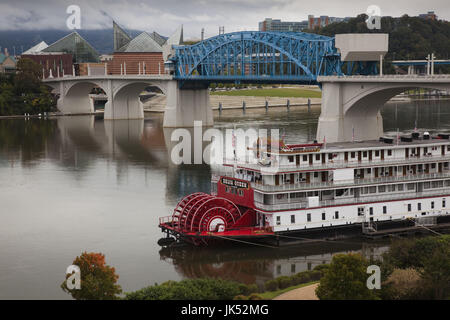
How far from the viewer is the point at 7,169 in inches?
2704

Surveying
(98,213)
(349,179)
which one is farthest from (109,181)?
(349,179)

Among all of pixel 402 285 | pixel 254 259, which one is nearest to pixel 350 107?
pixel 254 259

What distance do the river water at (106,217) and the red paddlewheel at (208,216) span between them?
1.24 meters

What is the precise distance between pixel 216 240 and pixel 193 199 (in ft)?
9.50

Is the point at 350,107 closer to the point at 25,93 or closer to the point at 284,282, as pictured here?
the point at 284,282

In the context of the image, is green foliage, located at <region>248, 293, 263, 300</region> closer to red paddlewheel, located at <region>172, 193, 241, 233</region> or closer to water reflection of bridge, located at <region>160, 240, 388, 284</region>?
water reflection of bridge, located at <region>160, 240, 388, 284</region>

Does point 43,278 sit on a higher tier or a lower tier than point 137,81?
lower

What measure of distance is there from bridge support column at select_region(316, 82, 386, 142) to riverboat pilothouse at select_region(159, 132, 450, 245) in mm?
38678

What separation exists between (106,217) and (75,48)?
14642 cm

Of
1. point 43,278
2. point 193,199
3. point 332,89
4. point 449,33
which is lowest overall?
point 43,278

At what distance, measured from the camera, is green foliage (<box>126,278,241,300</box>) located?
2817 cm

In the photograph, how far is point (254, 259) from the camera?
125 ft

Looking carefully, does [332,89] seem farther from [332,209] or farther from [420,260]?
[420,260]

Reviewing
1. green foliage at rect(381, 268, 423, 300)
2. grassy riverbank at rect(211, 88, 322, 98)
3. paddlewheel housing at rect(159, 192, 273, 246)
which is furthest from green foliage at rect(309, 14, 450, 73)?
green foliage at rect(381, 268, 423, 300)
